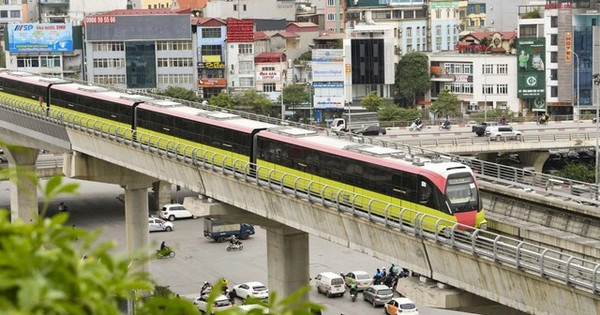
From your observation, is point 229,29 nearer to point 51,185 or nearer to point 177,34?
point 177,34

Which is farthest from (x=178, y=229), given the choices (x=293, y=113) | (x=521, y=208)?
(x=293, y=113)

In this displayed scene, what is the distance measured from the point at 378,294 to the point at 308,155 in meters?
11.4

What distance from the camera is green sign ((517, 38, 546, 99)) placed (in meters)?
94.1

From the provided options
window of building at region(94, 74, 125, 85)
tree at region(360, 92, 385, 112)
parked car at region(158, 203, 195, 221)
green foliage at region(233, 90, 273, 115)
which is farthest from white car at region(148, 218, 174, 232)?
window of building at region(94, 74, 125, 85)

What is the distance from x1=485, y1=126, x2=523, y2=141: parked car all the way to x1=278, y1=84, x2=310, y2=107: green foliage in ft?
101

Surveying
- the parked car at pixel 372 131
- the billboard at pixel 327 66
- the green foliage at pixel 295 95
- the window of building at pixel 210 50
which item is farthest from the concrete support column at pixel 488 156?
the window of building at pixel 210 50

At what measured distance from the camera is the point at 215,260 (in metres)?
53.4

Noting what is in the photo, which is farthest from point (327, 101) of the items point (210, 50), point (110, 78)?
point (110, 78)

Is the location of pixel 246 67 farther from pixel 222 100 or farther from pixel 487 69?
pixel 487 69

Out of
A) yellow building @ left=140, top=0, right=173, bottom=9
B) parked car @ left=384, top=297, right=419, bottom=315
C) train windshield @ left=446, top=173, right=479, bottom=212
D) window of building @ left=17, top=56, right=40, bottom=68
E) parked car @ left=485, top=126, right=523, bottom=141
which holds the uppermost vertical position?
yellow building @ left=140, top=0, right=173, bottom=9

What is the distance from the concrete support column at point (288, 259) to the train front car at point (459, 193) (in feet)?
28.0

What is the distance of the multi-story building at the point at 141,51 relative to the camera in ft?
328

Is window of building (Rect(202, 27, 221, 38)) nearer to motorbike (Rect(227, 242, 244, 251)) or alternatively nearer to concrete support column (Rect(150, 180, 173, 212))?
concrete support column (Rect(150, 180, 173, 212))

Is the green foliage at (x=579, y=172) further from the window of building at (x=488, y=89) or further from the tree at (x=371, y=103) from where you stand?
the window of building at (x=488, y=89)
